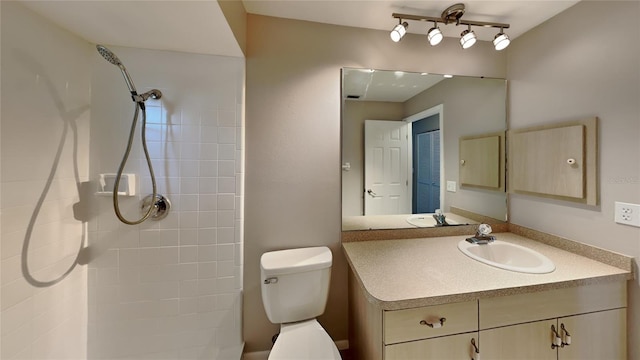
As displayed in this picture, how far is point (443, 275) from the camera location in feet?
3.55

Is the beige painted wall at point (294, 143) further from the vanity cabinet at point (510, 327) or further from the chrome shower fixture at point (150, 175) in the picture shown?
the vanity cabinet at point (510, 327)

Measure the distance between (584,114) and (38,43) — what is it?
109 inches

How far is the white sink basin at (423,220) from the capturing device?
5.43 ft

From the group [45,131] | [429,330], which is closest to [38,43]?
[45,131]

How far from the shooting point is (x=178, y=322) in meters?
1.39

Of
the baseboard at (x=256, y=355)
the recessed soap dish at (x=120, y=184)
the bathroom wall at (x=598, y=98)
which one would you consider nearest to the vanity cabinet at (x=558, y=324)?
the bathroom wall at (x=598, y=98)

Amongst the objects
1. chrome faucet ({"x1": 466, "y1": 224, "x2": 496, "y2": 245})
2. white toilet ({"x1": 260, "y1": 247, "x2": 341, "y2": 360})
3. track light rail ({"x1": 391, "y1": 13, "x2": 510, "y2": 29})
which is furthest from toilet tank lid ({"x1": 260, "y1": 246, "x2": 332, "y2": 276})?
track light rail ({"x1": 391, "y1": 13, "x2": 510, "y2": 29})

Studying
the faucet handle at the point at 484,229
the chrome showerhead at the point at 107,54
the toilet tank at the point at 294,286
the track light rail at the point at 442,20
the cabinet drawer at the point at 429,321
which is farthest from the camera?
the faucet handle at the point at 484,229

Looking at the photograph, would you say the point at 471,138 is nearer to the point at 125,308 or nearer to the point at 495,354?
the point at 495,354

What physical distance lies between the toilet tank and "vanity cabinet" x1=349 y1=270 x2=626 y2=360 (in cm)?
30

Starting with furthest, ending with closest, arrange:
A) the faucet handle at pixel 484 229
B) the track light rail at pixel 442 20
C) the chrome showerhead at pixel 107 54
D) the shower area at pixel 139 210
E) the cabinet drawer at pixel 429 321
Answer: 1. the faucet handle at pixel 484 229
2. the track light rail at pixel 442 20
3. the shower area at pixel 139 210
4. the chrome showerhead at pixel 107 54
5. the cabinet drawer at pixel 429 321

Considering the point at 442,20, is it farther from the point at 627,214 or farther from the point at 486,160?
the point at 627,214

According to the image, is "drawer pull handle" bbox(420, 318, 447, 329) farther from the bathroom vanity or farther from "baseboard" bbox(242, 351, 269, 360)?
"baseboard" bbox(242, 351, 269, 360)

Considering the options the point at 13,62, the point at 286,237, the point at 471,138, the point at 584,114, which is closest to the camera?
the point at 13,62
